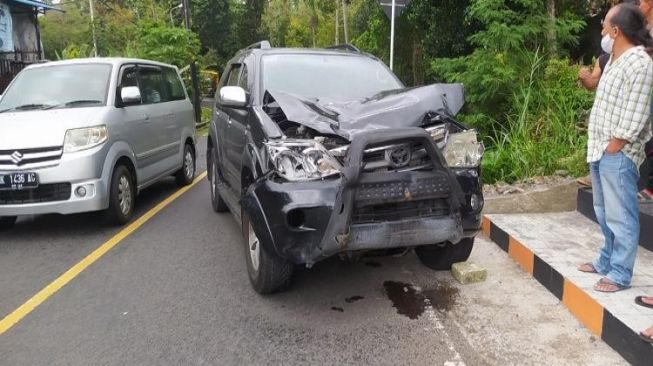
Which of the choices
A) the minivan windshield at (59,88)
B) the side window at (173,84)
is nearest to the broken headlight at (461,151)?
the minivan windshield at (59,88)

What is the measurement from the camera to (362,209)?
3457mm

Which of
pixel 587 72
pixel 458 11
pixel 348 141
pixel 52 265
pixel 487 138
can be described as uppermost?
pixel 458 11

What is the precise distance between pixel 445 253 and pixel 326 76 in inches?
76.0

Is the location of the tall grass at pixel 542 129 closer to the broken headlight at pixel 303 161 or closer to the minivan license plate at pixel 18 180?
the broken headlight at pixel 303 161

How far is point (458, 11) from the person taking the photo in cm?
1058

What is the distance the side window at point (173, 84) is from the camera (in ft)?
27.1

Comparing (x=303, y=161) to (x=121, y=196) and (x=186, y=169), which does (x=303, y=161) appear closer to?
(x=121, y=196)

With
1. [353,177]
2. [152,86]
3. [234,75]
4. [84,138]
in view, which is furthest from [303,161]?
[152,86]

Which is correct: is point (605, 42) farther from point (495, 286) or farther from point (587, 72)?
point (495, 286)

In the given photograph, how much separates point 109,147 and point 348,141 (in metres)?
3.42

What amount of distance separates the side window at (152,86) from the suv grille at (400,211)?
476 cm

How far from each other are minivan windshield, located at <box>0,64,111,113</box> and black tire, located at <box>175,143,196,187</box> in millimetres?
2070

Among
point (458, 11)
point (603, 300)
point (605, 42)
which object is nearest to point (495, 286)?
point (603, 300)

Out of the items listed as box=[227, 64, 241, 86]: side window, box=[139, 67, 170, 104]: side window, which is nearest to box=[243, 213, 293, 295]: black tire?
box=[227, 64, 241, 86]: side window
